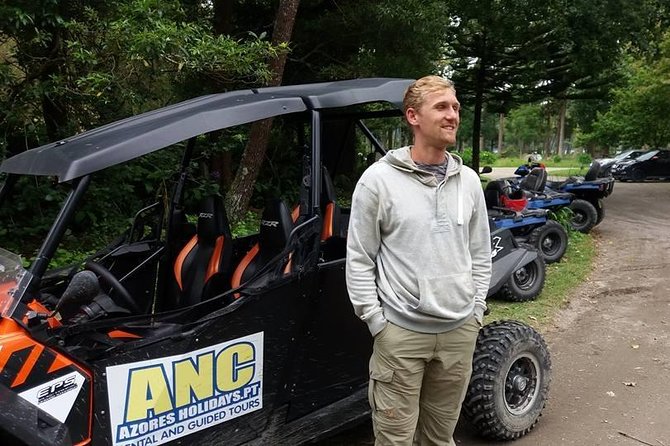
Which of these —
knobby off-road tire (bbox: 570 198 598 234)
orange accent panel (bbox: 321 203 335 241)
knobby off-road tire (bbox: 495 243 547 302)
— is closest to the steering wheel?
orange accent panel (bbox: 321 203 335 241)

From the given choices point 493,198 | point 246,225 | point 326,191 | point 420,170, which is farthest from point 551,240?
point 420,170

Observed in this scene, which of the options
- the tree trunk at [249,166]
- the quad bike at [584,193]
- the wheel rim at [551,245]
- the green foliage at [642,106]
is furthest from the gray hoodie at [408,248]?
the green foliage at [642,106]

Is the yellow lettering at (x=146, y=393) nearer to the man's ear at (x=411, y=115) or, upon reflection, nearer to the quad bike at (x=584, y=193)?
the man's ear at (x=411, y=115)

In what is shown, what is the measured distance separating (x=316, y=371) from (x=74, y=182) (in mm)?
1431

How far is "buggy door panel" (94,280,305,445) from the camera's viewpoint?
91.3 inches

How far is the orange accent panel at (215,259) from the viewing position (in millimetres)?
3361

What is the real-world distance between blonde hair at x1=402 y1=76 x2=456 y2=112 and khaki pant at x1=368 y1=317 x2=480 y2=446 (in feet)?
2.94

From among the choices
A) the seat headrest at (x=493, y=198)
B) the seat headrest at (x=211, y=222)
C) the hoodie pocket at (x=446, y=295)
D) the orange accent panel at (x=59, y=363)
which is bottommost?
the seat headrest at (x=493, y=198)

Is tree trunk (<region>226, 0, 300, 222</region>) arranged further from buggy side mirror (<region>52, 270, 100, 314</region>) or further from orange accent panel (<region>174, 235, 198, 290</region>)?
buggy side mirror (<region>52, 270, 100, 314</region>)

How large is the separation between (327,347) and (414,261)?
805 millimetres

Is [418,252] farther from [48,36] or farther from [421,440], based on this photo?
[48,36]

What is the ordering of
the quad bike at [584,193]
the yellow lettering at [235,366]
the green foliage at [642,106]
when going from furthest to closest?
the green foliage at [642,106] < the quad bike at [584,193] < the yellow lettering at [235,366]

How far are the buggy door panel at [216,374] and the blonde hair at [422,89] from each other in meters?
0.95

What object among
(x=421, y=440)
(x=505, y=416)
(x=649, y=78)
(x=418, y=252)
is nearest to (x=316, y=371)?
(x=421, y=440)
